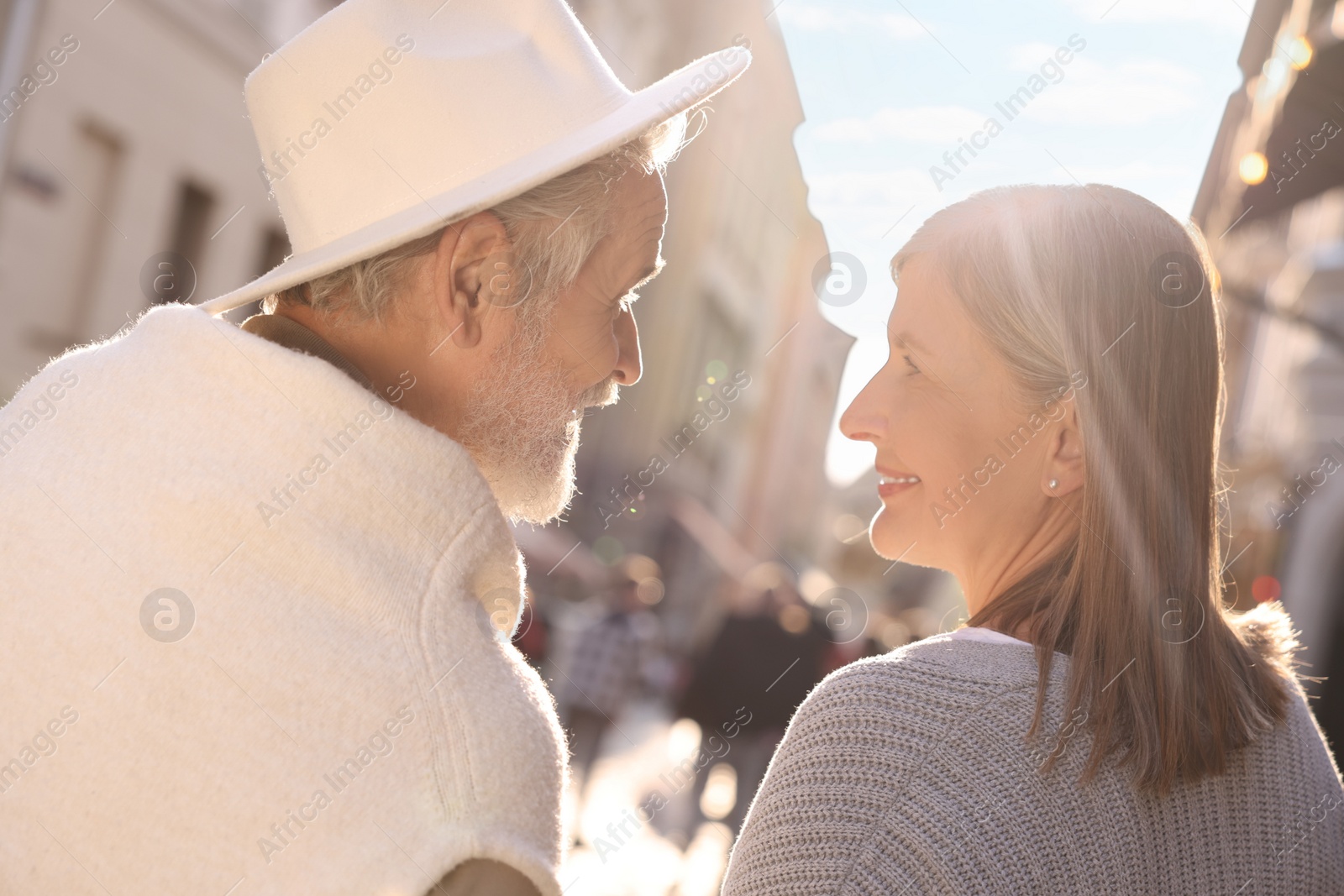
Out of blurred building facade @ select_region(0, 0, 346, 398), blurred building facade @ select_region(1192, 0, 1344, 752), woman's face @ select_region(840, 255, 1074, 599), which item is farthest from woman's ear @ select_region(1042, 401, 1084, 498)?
blurred building facade @ select_region(0, 0, 346, 398)

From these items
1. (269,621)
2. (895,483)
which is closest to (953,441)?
(895,483)

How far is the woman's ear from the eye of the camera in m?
1.85

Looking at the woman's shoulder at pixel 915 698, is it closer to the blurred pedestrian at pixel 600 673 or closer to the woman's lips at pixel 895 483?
the woman's lips at pixel 895 483

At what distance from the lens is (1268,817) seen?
1758mm

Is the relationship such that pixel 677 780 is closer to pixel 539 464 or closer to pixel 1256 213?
pixel 1256 213

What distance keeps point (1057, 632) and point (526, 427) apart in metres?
0.80

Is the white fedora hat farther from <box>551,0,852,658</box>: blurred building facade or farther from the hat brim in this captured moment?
<box>551,0,852,658</box>: blurred building facade

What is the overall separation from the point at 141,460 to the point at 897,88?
199cm

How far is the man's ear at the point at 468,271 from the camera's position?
6.09ft

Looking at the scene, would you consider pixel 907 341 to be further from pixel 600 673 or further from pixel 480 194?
pixel 600 673

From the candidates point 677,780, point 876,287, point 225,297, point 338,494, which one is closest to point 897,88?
point 876,287

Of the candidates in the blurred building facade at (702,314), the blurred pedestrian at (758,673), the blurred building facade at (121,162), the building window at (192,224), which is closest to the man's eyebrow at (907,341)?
the blurred pedestrian at (758,673)

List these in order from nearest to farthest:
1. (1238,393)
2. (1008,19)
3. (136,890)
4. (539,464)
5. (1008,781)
A: 1. (136,890)
2. (1008,781)
3. (539,464)
4. (1008,19)
5. (1238,393)

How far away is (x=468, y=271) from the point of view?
1.88 meters
